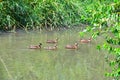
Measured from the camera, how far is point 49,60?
Answer: 10.2 meters

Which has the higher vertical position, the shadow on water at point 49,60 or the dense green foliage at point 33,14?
the dense green foliage at point 33,14

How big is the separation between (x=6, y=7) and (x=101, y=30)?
8.53 meters

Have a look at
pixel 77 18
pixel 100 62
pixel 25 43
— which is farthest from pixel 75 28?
pixel 100 62

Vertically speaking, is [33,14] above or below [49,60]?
above

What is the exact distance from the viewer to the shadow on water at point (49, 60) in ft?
28.9

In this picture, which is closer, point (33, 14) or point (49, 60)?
point (49, 60)

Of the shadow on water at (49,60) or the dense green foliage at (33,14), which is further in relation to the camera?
the dense green foliage at (33,14)

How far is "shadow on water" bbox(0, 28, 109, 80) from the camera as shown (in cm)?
881

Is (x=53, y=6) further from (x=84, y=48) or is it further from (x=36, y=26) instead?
(x=84, y=48)

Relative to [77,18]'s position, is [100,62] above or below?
below

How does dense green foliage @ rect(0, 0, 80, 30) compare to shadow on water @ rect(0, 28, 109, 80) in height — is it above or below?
above

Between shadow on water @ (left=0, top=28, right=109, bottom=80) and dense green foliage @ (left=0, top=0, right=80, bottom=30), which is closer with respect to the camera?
Result: shadow on water @ (left=0, top=28, right=109, bottom=80)

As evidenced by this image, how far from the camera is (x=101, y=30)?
6027 millimetres

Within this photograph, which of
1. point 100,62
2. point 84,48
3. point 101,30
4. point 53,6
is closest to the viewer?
point 101,30
